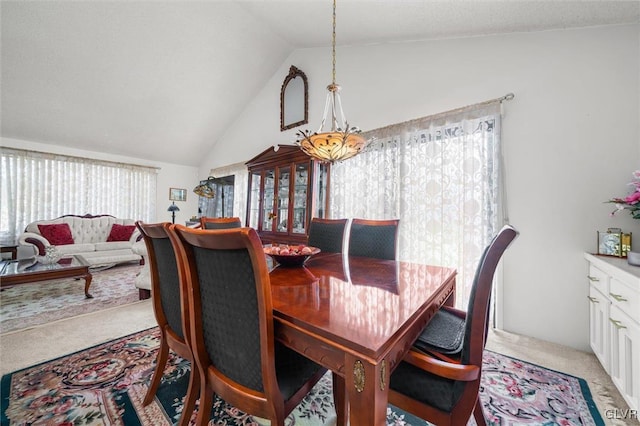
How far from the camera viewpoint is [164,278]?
1248 millimetres

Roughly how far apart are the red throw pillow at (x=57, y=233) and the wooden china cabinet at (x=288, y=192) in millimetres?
3062

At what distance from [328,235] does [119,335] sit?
1.97 m

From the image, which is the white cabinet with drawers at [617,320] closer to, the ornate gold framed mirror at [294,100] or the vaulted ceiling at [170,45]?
the vaulted ceiling at [170,45]

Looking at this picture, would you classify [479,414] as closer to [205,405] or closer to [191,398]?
[205,405]

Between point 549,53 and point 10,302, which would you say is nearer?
point 549,53

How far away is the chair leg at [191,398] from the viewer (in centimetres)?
108

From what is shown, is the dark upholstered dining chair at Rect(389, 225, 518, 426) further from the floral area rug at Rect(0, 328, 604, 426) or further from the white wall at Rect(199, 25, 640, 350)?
the white wall at Rect(199, 25, 640, 350)

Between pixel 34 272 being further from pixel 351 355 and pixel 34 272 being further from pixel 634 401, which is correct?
pixel 634 401

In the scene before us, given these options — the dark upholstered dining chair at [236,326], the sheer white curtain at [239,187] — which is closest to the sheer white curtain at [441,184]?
the dark upholstered dining chair at [236,326]

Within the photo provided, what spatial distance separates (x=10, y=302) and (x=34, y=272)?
2.12 feet

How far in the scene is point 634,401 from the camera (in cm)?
121

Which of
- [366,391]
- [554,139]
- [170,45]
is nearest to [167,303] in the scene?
[366,391]

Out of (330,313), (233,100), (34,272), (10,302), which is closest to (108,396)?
(330,313)

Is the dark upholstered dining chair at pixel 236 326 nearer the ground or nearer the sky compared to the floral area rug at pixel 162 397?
nearer the sky
